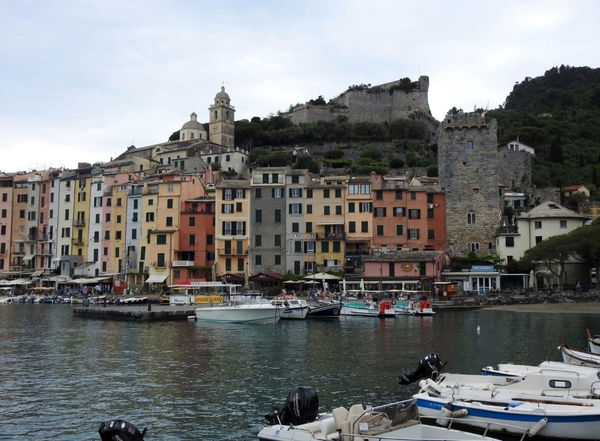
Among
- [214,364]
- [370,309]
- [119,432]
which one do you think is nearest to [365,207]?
[370,309]

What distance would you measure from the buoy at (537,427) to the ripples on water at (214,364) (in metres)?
4.90

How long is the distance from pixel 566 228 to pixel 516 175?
23.3m

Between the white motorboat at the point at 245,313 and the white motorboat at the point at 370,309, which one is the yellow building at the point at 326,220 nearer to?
the white motorboat at the point at 370,309

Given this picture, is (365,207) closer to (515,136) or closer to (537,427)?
(515,136)

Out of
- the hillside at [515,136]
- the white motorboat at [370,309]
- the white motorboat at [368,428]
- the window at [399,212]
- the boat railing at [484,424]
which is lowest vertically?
the boat railing at [484,424]

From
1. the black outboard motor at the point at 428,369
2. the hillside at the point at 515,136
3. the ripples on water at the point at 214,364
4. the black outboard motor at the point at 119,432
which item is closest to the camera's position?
the black outboard motor at the point at 119,432

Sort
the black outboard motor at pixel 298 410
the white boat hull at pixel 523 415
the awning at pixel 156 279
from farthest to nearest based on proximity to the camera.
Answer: the awning at pixel 156 279 → the white boat hull at pixel 523 415 → the black outboard motor at pixel 298 410

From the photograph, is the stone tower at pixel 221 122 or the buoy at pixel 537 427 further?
the stone tower at pixel 221 122

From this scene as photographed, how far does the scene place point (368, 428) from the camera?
12445mm

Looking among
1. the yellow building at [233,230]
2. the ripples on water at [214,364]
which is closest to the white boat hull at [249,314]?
the ripples on water at [214,364]

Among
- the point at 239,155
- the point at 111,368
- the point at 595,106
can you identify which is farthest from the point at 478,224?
the point at 595,106

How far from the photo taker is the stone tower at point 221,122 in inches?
4558

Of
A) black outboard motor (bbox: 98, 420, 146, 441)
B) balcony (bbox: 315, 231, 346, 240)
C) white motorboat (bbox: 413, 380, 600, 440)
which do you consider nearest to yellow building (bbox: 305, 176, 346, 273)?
balcony (bbox: 315, 231, 346, 240)

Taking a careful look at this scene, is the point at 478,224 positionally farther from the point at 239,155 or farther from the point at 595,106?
the point at 595,106
